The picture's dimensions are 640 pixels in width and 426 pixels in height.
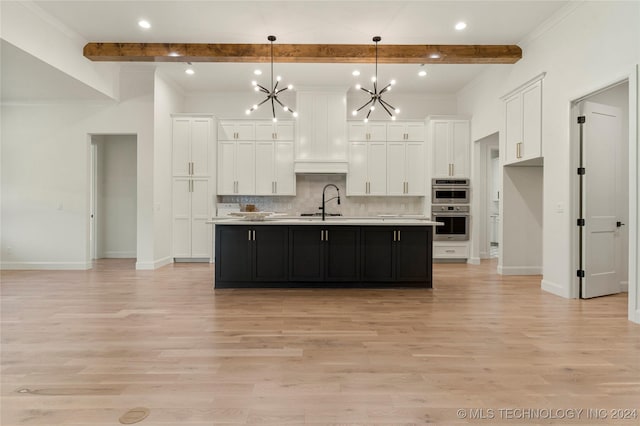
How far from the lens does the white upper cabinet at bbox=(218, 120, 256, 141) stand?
7.12m

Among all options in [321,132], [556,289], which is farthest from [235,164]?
[556,289]

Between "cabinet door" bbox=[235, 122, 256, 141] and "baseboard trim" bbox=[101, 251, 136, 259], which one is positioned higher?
"cabinet door" bbox=[235, 122, 256, 141]

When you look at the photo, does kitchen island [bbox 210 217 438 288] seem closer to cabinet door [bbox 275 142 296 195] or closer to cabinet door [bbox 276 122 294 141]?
cabinet door [bbox 275 142 296 195]

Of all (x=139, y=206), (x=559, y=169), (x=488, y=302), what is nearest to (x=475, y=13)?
(x=559, y=169)

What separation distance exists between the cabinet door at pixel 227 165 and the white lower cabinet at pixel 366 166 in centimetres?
242

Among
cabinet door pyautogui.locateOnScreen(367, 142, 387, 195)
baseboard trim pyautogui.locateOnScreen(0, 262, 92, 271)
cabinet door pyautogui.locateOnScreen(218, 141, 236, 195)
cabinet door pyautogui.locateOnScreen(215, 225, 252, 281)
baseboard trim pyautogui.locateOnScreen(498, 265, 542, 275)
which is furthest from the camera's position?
cabinet door pyautogui.locateOnScreen(367, 142, 387, 195)

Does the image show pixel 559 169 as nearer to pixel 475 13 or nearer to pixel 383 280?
pixel 475 13

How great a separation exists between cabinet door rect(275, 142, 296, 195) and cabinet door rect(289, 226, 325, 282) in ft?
8.76

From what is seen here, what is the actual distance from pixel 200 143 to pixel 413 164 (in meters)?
4.43

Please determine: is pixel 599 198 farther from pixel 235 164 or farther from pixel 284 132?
pixel 235 164

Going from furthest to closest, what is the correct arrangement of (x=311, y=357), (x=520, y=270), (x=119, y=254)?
1. (x=119, y=254)
2. (x=520, y=270)
3. (x=311, y=357)

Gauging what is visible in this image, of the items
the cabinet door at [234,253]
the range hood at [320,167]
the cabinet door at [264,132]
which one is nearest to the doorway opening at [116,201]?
the cabinet door at [264,132]

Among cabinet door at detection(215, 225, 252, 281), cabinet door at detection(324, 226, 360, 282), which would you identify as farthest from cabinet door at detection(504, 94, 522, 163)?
cabinet door at detection(215, 225, 252, 281)

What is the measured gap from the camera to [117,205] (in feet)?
25.1
